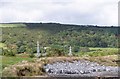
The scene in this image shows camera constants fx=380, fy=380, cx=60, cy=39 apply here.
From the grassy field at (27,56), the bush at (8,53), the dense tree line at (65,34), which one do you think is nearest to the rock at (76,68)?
the grassy field at (27,56)

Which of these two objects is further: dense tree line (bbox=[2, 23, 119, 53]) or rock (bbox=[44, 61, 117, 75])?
dense tree line (bbox=[2, 23, 119, 53])

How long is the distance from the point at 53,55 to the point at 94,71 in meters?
2.89

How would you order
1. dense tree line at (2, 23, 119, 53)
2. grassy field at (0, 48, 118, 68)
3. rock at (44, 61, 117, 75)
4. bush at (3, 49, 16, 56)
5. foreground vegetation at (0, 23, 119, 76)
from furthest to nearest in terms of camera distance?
dense tree line at (2, 23, 119, 53), foreground vegetation at (0, 23, 119, 76), bush at (3, 49, 16, 56), rock at (44, 61, 117, 75), grassy field at (0, 48, 118, 68)

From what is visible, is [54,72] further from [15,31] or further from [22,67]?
[15,31]

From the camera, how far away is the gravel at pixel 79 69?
43.8 feet

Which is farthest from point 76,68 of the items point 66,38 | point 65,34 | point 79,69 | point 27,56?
point 65,34

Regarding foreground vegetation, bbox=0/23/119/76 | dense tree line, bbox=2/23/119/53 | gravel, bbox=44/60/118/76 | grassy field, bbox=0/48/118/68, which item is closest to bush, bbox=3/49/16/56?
grassy field, bbox=0/48/118/68

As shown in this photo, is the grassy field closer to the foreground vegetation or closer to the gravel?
the foreground vegetation

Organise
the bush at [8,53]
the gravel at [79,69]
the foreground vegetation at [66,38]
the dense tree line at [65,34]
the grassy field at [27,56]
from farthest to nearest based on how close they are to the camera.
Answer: the dense tree line at [65,34] → the foreground vegetation at [66,38] → the bush at [8,53] → the gravel at [79,69] → the grassy field at [27,56]

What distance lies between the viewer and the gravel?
13359mm

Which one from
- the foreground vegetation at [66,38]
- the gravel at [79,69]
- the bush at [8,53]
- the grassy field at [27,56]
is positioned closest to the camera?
the grassy field at [27,56]

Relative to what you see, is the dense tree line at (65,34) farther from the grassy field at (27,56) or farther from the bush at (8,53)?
the bush at (8,53)

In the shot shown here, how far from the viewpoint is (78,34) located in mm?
28047

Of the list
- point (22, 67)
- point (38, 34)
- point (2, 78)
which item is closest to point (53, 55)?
point (22, 67)
